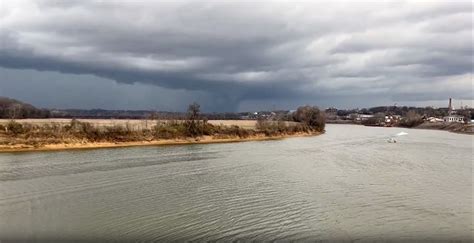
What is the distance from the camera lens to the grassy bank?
53.4m

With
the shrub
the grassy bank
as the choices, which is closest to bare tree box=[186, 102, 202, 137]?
the grassy bank

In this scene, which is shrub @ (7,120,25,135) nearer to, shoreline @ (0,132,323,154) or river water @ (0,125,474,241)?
shoreline @ (0,132,323,154)

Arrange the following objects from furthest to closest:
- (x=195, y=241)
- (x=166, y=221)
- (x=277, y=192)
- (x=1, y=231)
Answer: (x=277, y=192), (x=166, y=221), (x=1, y=231), (x=195, y=241)

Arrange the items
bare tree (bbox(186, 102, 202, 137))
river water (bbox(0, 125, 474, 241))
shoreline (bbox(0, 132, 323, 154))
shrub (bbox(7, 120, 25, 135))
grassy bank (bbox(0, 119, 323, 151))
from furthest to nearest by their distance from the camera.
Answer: bare tree (bbox(186, 102, 202, 137))
shrub (bbox(7, 120, 25, 135))
grassy bank (bbox(0, 119, 323, 151))
shoreline (bbox(0, 132, 323, 154))
river water (bbox(0, 125, 474, 241))

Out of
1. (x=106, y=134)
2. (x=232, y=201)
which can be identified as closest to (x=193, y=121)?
(x=106, y=134)

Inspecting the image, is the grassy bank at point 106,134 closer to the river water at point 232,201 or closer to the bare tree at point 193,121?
the bare tree at point 193,121

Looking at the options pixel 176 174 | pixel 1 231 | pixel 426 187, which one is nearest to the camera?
pixel 1 231

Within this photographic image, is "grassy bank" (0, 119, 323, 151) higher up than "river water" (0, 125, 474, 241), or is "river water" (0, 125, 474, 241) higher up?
"grassy bank" (0, 119, 323, 151)

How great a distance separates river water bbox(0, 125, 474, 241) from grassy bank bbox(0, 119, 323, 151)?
17004mm

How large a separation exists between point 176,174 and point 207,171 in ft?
9.70

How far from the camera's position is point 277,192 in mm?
24828

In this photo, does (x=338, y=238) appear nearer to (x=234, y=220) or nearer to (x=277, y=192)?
(x=234, y=220)

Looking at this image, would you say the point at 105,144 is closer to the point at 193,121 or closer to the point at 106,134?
the point at 106,134

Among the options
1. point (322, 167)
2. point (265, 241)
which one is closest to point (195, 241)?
point (265, 241)
